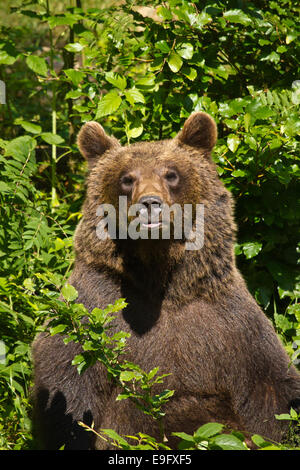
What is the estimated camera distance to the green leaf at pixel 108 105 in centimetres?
682

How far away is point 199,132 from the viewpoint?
593 centimetres

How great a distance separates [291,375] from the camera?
575 centimetres

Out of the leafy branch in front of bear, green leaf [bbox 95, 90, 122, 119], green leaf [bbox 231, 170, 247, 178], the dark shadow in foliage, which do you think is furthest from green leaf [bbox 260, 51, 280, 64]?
the dark shadow in foliage

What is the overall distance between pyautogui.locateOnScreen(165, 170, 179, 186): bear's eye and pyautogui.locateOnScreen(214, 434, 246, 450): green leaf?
2.16 metres

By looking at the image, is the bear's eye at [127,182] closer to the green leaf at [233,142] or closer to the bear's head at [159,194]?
the bear's head at [159,194]

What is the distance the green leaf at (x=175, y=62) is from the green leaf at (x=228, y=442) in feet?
12.7

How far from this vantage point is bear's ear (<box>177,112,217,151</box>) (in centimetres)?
587

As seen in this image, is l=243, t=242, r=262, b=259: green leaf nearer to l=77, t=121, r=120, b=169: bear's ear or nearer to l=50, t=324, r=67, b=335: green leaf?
l=77, t=121, r=120, b=169: bear's ear

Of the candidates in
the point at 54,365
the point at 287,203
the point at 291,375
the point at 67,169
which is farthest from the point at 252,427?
the point at 67,169

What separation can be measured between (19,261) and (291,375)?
8.75ft

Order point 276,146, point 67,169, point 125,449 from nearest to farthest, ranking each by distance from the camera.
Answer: point 125,449 < point 276,146 < point 67,169

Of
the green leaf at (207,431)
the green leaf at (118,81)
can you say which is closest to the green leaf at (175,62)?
the green leaf at (118,81)

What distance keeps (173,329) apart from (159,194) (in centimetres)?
115
